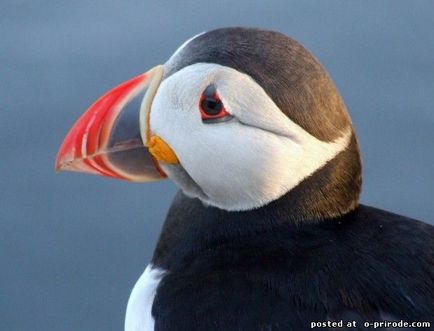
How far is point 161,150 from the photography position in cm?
251

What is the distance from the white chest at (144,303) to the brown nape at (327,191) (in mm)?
314

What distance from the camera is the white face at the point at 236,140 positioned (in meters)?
2.33

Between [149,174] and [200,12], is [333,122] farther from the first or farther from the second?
[200,12]

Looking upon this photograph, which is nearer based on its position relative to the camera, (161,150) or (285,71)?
(285,71)

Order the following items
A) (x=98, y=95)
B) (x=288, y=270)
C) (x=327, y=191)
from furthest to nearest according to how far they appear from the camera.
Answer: (x=98, y=95) → (x=327, y=191) → (x=288, y=270)

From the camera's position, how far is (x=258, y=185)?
241 cm

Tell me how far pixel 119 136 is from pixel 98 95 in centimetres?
127

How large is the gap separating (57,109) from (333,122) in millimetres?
1623

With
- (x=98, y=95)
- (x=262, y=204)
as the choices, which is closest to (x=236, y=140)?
(x=262, y=204)

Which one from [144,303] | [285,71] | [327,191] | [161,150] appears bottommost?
[144,303]

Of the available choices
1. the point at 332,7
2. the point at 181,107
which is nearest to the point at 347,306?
the point at 181,107

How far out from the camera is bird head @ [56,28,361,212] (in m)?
2.32

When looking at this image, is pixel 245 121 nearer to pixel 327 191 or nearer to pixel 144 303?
pixel 327 191

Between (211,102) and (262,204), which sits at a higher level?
(211,102)
